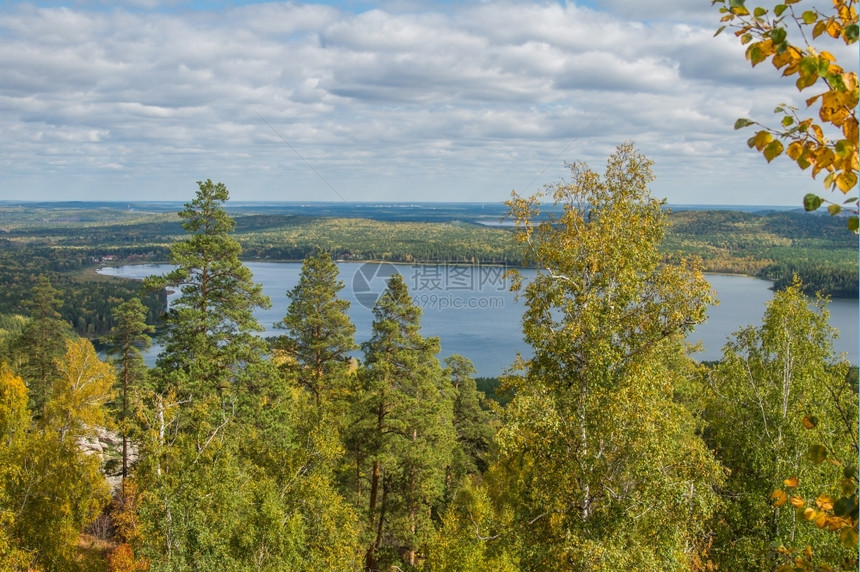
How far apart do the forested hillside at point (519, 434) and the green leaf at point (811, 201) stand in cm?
92

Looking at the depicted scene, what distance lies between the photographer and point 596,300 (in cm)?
834

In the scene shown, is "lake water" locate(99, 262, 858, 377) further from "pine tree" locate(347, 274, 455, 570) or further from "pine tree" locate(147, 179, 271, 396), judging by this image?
"pine tree" locate(147, 179, 271, 396)

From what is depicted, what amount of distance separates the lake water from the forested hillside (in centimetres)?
2572

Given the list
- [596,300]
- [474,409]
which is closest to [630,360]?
[596,300]

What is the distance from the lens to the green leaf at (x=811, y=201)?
2.32 meters

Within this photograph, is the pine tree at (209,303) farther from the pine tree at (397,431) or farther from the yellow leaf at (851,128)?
the yellow leaf at (851,128)

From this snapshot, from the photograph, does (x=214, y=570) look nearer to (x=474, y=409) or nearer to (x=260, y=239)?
(x=474, y=409)

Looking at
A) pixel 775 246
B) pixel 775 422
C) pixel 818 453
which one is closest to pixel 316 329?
pixel 775 422

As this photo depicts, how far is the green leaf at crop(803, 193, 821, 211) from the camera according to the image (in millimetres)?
2316

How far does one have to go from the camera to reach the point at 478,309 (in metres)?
Answer: 79.0

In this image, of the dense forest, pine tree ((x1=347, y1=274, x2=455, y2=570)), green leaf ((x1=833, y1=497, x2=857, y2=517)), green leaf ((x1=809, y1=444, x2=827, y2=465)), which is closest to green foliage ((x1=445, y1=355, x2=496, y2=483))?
pine tree ((x1=347, y1=274, x2=455, y2=570))

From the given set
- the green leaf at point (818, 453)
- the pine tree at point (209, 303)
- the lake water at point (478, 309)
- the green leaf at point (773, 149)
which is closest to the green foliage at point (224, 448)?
the pine tree at point (209, 303)

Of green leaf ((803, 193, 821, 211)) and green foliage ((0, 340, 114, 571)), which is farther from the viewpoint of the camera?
green foliage ((0, 340, 114, 571))

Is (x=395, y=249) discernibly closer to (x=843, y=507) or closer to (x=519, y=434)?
(x=519, y=434)
